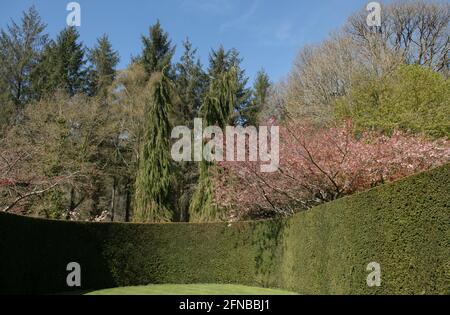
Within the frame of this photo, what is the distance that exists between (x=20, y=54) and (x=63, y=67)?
241cm

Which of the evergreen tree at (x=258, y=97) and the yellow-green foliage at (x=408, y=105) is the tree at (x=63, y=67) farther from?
the yellow-green foliage at (x=408, y=105)

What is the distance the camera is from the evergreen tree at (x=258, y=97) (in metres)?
28.0

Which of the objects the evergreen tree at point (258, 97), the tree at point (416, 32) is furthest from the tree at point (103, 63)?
the tree at point (416, 32)

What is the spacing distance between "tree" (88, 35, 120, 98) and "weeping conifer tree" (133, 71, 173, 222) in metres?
8.52

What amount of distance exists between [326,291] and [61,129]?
15.2 metres

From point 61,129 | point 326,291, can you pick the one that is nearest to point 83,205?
point 61,129

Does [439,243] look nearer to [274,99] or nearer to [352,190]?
[352,190]

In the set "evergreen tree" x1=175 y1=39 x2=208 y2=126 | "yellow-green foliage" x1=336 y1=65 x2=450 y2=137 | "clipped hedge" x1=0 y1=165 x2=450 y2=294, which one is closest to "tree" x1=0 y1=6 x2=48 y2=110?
"evergreen tree" x1=175 y1=39 x2=208 y2=126

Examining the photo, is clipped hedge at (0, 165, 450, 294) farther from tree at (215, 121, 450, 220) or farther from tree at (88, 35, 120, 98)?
tree at (88, 35, 120, 98)

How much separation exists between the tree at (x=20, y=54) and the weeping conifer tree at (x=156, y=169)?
904 centimetres

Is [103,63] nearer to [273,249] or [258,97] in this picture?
[258,97]

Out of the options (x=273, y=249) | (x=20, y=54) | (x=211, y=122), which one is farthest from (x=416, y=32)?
(x=20, y=54)

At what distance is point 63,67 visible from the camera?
2603cm

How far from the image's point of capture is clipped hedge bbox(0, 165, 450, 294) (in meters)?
5.72
